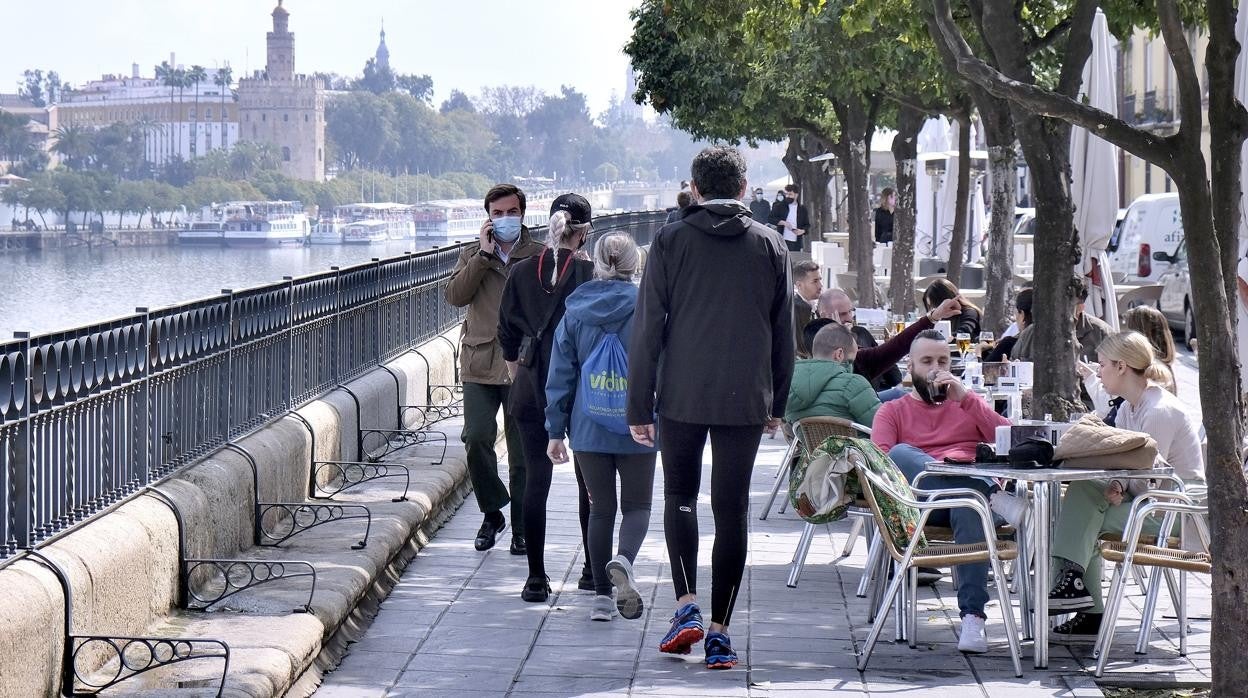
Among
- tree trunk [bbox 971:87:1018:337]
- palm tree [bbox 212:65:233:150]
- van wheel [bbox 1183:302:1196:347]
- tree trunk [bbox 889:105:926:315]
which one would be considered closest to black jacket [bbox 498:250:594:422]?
tree trunk [bbox 971:87:1018:337]

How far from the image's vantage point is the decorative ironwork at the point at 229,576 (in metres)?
6.20

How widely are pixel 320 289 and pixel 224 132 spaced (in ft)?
624

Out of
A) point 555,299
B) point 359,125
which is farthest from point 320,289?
point 359,125

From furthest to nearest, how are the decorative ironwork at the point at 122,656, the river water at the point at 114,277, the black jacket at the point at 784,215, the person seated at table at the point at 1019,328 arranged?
the river water at the point at 114,277, the black jacket at the point at 784,215, the person seated at table at the point at 1019,328, the decorative ironwork at the point at 122,656

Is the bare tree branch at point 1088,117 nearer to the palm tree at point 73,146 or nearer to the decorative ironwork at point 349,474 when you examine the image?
the decorative ironwork at point 349,474

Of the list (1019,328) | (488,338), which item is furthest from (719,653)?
(1019,328)

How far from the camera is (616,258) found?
6.53m

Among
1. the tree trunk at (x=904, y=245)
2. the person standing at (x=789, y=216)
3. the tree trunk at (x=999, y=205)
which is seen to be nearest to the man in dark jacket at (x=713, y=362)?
the tree trunk at (x=999, y=205)

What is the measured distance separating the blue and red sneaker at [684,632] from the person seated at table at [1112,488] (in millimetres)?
1385

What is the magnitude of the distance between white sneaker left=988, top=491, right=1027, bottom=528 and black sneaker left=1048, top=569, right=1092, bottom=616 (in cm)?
31

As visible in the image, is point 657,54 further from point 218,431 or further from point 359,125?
point 359,125

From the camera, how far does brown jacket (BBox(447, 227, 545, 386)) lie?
816 centimetres

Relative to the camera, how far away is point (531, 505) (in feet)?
23.5

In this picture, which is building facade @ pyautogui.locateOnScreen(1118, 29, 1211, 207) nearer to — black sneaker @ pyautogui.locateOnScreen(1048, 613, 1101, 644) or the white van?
the white van
